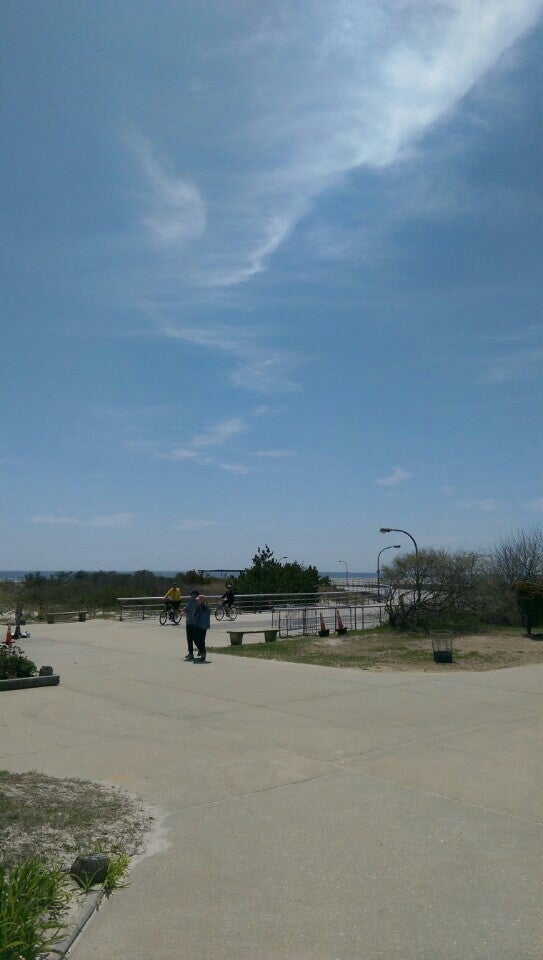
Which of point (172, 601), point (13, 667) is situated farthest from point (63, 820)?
point (172, 601)

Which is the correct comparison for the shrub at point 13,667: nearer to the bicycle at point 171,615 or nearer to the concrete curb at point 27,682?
the concrete curb at point 27,682

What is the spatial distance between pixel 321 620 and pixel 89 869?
56.8 ft

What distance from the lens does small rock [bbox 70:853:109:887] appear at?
4.33m

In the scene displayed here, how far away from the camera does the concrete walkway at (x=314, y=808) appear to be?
12.6 feet

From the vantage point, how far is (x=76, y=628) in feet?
77.0

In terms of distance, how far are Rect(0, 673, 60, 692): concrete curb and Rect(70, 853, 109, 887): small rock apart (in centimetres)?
769

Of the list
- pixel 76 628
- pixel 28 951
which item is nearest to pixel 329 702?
pixel 28 951

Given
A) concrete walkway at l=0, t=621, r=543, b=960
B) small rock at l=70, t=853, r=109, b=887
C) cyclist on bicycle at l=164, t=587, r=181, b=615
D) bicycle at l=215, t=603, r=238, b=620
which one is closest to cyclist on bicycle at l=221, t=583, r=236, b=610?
bicycle at l=215, t=603, r=238, b=620

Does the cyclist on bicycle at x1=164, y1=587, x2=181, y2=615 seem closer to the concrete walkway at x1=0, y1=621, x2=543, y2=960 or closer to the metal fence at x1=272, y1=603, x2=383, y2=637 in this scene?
the metal fence at x1=272, y1=603, x2=383, y2=637

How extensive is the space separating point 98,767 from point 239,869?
2715mm

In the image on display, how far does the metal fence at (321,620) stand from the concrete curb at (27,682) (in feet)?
33.9

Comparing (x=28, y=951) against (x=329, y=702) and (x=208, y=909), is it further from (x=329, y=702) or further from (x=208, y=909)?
(x=329, y=702)

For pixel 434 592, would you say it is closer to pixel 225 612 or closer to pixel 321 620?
pixel 321 620

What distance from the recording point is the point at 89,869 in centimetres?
435
